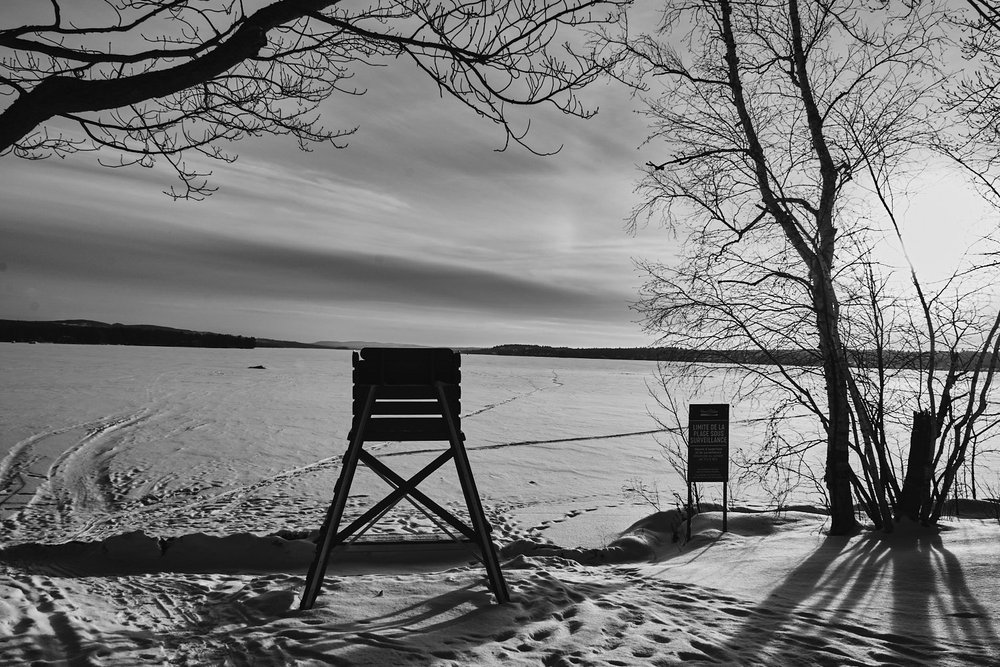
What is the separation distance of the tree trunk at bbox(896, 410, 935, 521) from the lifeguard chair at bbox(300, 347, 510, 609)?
Answer: 17.4ft

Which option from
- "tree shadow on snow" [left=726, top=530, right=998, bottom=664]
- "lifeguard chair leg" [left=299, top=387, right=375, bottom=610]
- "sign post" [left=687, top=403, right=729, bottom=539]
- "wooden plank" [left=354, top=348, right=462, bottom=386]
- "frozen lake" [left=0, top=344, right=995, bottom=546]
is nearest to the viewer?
"tree shadow on snow" [left=726, top=530, right=998, bottom=664]

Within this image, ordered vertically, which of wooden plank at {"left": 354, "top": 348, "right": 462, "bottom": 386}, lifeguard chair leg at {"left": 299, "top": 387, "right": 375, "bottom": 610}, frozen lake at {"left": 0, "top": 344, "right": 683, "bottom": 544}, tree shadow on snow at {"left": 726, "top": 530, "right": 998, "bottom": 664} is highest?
wooden plank at {"left": 354, "top": 348, "right": 462, "bottom": 386}

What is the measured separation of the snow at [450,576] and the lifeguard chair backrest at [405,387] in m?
1.00

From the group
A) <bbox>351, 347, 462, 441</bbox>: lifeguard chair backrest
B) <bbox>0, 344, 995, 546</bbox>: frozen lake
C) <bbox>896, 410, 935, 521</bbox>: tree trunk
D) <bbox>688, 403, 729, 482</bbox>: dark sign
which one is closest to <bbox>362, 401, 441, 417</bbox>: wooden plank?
<bbox>351, 347, 462, 441</bbox>: lifeguard chair backrest

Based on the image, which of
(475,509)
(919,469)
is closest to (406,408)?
(475,509)

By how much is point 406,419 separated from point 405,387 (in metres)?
0.26

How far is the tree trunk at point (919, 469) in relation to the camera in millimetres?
7188

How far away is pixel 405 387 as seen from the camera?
456cm

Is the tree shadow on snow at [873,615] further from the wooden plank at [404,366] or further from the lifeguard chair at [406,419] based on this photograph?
the wooden plank at [404,366]

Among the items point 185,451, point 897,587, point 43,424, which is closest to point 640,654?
point 897,587

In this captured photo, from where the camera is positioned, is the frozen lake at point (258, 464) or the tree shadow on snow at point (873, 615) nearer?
the tree shadow on snow at point (873, 615)

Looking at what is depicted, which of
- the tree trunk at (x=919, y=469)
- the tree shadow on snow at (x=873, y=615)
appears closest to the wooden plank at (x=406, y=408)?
the tree shadow on snow at (x=873, y=615)

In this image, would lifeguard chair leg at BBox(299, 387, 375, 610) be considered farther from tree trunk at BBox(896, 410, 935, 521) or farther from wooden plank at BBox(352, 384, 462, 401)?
tree trunk at BBox(896, 410, 935, 521)

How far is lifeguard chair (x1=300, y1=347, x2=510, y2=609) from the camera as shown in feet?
14.5
